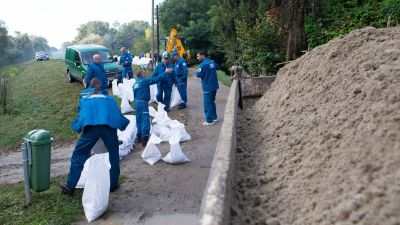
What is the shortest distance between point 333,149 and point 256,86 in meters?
5.69

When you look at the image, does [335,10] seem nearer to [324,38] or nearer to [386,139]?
[324,38]

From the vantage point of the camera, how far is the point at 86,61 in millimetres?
17938

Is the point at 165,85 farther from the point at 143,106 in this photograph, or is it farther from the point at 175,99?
the point at 143,106

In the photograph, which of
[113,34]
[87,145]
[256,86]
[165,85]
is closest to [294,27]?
[165,85]

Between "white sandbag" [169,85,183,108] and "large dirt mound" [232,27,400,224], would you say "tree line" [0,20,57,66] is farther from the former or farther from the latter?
"large dirt mound" [232,27,400,224]

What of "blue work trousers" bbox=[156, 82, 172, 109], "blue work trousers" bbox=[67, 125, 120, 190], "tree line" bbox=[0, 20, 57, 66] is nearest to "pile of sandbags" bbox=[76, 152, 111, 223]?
"blue work trousers" bbox=[67, 125, 120, 190]

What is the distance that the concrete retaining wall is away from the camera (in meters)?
8.69

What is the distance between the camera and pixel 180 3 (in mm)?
32125

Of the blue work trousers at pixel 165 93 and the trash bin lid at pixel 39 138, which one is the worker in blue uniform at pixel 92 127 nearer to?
the trash bin lid at pixel 39 138

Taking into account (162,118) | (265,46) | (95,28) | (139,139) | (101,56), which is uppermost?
(95,28)

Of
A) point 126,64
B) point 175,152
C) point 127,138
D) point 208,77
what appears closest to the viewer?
point 175,152

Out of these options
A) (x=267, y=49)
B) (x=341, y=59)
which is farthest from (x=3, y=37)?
(x=341, y=59)

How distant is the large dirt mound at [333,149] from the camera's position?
243 cm

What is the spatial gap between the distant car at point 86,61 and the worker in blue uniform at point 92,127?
39.3ft
